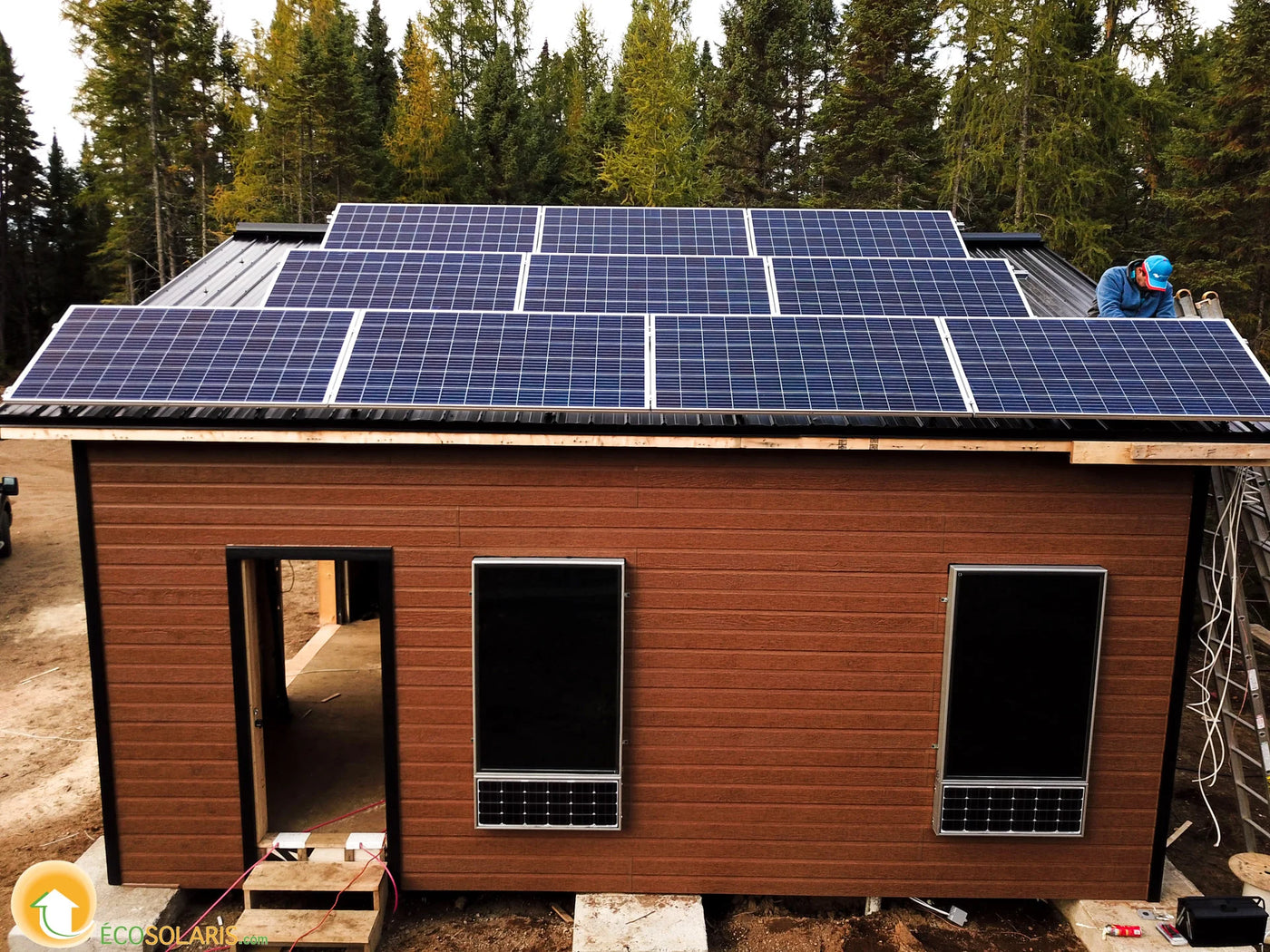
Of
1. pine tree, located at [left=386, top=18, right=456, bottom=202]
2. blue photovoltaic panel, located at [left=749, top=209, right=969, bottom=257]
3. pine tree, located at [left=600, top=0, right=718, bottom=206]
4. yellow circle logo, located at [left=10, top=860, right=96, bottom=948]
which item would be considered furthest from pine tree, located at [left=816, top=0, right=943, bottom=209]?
yellow circle logo, located at [left=10, top=860, right=96, bottom=948]

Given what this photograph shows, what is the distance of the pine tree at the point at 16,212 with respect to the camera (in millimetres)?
34750

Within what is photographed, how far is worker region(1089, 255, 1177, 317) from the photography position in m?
6.15

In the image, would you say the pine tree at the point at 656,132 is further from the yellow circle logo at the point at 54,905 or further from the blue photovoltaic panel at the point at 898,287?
the yellow circle logo at the point at 54,905

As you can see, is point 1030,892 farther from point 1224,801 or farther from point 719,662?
point 1224,801

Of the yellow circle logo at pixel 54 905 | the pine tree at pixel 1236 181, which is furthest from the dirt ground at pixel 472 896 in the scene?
the pine tree at pixel 1236 181

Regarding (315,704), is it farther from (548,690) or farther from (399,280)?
(399,280)

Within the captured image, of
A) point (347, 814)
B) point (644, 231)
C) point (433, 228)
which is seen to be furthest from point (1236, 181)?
point (347, 814)

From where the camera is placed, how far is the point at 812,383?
516 centimetres

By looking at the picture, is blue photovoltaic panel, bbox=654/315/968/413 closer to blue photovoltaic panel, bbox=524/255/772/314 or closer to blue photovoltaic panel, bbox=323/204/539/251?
blue photovoltaic panel, bbox=524/255/772/314

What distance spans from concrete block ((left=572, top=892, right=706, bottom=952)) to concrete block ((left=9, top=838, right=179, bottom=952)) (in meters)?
2.84

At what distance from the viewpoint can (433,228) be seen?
8695 millimetres

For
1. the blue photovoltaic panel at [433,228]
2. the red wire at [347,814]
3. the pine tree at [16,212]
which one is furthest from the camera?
the pine tree at [16,212]

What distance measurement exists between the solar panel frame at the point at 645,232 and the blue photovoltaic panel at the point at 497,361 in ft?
7.69

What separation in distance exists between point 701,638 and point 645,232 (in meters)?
5.07
